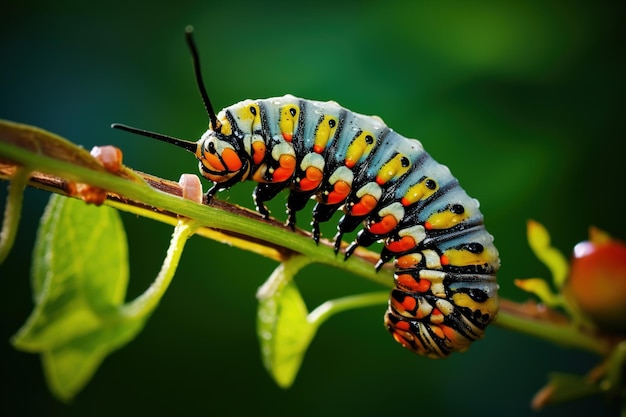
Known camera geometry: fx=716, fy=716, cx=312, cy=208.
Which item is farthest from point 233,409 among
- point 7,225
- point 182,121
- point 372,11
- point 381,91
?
point 7,225

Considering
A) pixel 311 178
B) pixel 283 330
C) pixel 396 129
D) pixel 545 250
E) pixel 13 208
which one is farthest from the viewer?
pixel 396 129

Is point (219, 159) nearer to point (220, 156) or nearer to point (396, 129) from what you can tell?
point (220, 156)

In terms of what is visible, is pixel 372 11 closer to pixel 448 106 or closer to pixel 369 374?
pixel 448 106

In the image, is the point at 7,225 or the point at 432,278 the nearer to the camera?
the point at 7,225

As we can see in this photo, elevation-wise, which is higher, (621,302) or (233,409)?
(621,302)

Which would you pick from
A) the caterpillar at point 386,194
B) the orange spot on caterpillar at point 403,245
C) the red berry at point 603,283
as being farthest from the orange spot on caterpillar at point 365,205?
the red berry at point 603,283

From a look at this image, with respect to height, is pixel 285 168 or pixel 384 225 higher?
pixel 285 168

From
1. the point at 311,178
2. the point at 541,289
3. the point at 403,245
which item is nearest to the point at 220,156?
the point at 311,178
